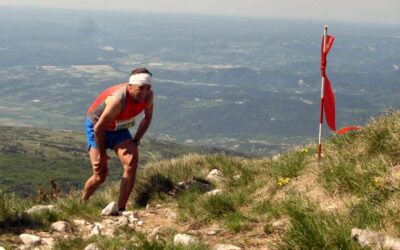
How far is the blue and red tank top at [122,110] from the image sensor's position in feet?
27.6

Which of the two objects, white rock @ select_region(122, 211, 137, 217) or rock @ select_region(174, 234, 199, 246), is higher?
rock @ select_region(174, 234, 199, 246)

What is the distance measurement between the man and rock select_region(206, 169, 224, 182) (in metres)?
1.89

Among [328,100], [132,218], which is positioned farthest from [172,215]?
[328,100]

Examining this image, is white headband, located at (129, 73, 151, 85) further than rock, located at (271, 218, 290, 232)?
Yes

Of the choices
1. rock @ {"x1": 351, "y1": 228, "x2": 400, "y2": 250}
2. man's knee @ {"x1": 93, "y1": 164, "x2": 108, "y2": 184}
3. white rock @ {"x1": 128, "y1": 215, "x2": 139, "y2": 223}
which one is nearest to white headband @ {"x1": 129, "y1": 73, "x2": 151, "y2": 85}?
man's knee @ {"x1": 93, "y1": 164, "x2": 108, "y2": 184}

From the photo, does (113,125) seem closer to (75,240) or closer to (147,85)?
(147,85)

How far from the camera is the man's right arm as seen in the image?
26.9 feet

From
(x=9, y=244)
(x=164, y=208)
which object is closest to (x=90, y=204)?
(x=164, y=208)

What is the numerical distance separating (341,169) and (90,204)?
14.7ft

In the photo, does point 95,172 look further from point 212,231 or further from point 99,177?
point 212,231

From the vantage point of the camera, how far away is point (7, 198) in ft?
26.6

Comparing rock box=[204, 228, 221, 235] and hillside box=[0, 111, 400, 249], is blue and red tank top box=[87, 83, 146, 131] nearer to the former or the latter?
hillside box=[0, 111, 400, 249]

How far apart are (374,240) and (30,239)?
4250 mm

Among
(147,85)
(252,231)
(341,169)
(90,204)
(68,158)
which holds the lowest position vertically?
(68,158)
